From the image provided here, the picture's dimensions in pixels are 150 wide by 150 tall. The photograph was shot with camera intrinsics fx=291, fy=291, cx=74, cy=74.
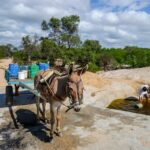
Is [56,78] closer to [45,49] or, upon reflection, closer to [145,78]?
[145,78]

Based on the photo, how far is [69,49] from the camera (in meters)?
28.8

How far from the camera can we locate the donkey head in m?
6.18

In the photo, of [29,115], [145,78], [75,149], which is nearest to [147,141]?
[75,149]

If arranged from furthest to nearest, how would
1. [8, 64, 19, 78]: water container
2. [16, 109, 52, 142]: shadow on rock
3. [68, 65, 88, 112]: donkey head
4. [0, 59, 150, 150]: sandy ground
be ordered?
[8, 64, 19, 78]: water container, [16, 109, 52, 142]: shadow on rock, [0, 59, 150, 150]: sandy ground, [68, 65, 88, 112]: donkey head

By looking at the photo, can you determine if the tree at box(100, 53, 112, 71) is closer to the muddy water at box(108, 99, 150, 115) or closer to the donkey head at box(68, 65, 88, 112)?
the muddy water at box(108, 99, 150, 115)

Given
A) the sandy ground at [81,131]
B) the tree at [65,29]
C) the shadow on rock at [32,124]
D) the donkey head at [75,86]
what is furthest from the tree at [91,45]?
the donkey head at [75,86]

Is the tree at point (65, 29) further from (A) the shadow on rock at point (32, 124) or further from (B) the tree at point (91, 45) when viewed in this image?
(A) the shadow on rock at point (32, 124)

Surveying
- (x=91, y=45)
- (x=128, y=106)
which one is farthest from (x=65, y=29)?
(x=128, y=106)

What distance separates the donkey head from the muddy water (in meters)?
8.01

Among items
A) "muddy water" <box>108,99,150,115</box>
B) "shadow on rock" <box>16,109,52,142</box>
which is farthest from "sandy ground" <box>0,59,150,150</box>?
"muddy water" <box>108,99,150,115</box>

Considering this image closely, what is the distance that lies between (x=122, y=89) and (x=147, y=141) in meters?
10.4

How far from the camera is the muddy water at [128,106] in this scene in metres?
14.1

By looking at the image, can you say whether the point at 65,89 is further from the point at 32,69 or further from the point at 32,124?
the point at 32,69

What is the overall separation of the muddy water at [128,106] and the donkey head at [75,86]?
8010mm
